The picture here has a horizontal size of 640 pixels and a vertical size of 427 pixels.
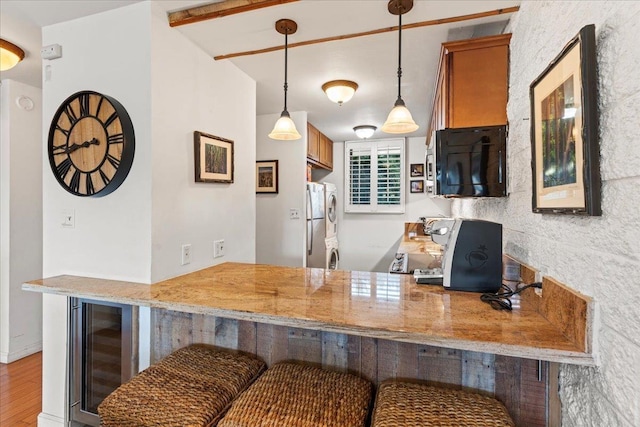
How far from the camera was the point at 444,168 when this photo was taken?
1.75 metres

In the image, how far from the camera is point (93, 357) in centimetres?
184

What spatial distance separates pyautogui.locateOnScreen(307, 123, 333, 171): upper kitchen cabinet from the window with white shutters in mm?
337

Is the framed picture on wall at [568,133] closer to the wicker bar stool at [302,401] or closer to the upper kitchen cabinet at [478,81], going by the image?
the upper kitchen cabinet at [478,81]

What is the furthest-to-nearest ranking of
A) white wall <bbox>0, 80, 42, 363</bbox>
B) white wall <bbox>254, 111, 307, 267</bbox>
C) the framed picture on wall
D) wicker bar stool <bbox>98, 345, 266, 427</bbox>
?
white wall <bbox>254, 111, 307, 267</bbox> < white wall <bbox>0, 80, 42, 363</bbox> < wicker bar stool <bbox>98, 345, 266, 427</bbox> < the framed picture on wall

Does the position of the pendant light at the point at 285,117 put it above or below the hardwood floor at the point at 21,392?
above

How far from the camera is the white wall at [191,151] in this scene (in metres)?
1.75

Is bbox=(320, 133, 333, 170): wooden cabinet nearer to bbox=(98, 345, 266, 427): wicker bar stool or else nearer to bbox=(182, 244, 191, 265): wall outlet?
bbox=(182, 244, 191, 265): wall outlet

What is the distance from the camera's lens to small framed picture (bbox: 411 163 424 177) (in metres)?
4.90

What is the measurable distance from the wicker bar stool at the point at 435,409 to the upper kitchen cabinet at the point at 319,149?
3120mm

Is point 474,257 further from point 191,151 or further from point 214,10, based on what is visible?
point 214,10

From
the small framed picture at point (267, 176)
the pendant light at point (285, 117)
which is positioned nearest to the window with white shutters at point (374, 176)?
the small framed picture at point (267, 176)

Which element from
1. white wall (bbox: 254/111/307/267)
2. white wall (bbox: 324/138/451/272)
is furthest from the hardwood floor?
white wall (bbox: 324/138/451/272)

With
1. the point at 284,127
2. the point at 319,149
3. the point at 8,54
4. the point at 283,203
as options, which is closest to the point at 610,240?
the point at 284,127

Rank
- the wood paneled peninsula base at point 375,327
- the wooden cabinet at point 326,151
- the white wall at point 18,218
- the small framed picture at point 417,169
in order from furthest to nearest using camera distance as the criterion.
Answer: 1. the small framed picture at point 417,169
2. the wooden cabinet at point 326,151
3. the white wall at point 18,218
4. the wood paneled peninsula base at point 375,327
